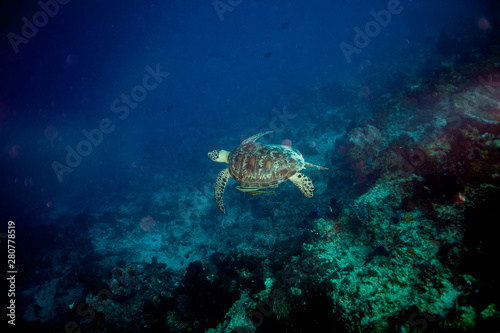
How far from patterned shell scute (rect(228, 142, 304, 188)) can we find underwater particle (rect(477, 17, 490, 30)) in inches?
983

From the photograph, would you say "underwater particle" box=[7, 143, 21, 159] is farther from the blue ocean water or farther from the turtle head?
the turtle head

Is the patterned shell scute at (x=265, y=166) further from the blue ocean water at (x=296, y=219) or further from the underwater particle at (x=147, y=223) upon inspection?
the underwater particle at (x=147, y=223)

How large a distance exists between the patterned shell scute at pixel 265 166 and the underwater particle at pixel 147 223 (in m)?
8.80

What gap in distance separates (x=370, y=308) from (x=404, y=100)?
1015cm

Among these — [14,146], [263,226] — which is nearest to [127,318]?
[263,226]

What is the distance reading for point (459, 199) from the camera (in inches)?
118

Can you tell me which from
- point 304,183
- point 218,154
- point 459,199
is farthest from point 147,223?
point 459,199

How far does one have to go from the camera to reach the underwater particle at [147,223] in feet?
38.0

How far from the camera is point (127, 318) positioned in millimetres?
4535

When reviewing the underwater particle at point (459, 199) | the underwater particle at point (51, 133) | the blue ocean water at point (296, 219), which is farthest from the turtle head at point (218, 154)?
the underwater particle at point (51, 133)

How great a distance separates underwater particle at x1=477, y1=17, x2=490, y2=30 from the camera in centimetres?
1645

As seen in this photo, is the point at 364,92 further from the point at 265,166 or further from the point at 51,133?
the point at 51,133

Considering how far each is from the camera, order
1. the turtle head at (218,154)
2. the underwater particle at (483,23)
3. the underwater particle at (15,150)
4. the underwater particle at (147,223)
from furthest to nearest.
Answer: the underwater particle at (15,150), the underwater particle at (483,23), the underwater particle at (147,223), the turtle head at (218,154)

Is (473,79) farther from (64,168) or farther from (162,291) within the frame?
(64,168)
